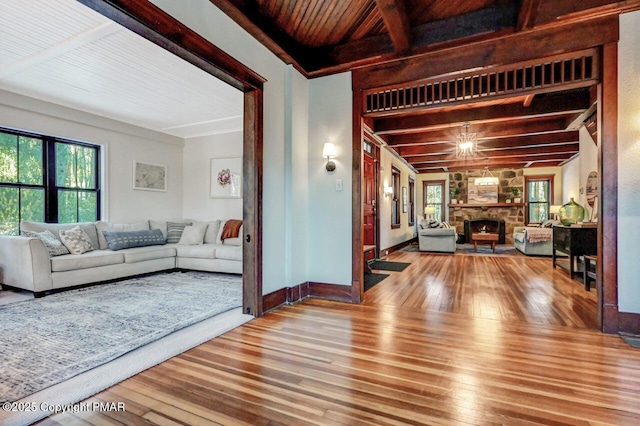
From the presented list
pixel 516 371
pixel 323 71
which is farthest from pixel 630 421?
pixel 323 71

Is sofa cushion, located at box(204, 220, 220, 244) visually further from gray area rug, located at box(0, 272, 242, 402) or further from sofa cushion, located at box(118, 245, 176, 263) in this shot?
gray area rug, located at box(0, 272, 242, 402)

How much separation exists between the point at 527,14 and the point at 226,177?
5.51 m

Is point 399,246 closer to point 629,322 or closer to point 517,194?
point 517,194

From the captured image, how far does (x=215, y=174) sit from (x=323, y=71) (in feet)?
12.6

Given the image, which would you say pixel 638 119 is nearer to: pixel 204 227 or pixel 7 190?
pixel 204 227

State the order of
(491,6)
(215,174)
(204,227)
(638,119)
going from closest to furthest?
(638,119)
(491,6)
(204,227)
(215,174)

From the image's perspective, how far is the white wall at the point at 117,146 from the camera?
4680 mm

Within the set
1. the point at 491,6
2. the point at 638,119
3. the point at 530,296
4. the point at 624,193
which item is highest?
the point at 491,6

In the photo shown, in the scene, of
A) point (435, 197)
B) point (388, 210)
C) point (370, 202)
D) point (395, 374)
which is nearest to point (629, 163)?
point (395, 374)

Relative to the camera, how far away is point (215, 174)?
267 inches

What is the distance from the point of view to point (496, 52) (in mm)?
3117

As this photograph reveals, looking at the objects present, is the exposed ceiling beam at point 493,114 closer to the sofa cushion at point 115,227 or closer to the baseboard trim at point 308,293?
the baseboard trim at point 308,293

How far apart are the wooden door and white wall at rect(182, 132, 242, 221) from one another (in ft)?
8.54

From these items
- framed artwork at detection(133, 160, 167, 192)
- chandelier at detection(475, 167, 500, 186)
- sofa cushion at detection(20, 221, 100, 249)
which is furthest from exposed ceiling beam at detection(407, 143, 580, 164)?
sofa cushion at detection(20, 221, 100, 249)
